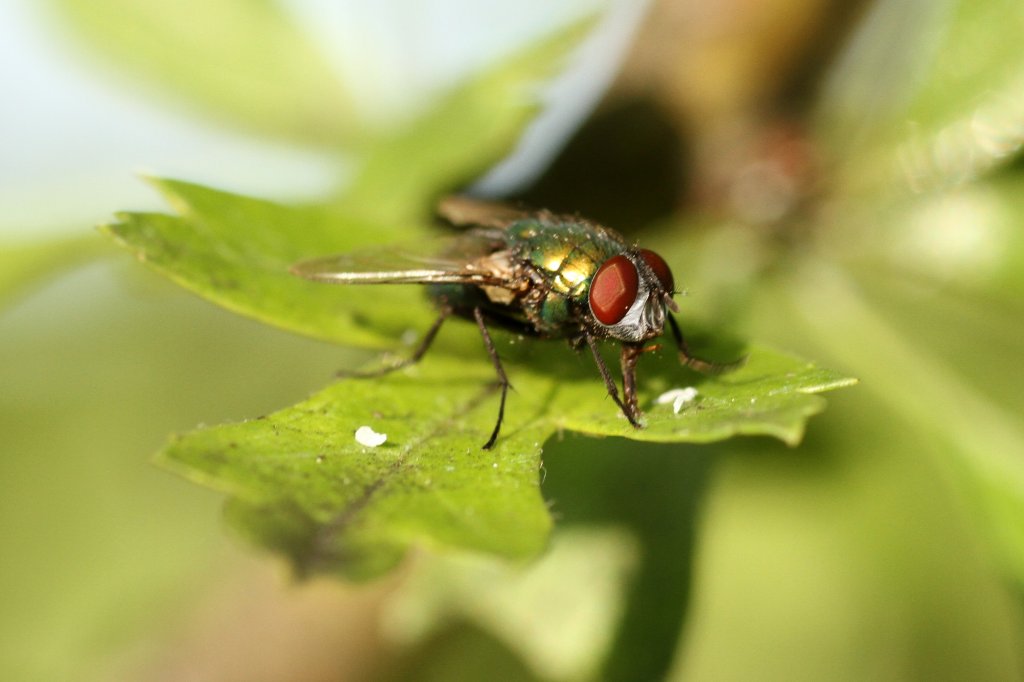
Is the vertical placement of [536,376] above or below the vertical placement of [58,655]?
above

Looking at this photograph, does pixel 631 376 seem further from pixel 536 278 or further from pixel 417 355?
pixel 536 278

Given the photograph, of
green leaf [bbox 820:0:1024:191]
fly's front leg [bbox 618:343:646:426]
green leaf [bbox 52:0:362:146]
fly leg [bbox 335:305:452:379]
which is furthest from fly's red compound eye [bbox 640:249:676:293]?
green leaf [bbox 52:0:362:146]

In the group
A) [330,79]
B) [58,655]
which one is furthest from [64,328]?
[330,79]

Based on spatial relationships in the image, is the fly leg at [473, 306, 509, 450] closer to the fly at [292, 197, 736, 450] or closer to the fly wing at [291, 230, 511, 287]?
the fly at [292, 197, 736, 450]

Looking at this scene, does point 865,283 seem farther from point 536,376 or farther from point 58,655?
point 58,655

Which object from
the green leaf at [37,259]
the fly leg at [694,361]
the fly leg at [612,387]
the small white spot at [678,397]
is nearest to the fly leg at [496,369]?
the fly leg at [612,387]
